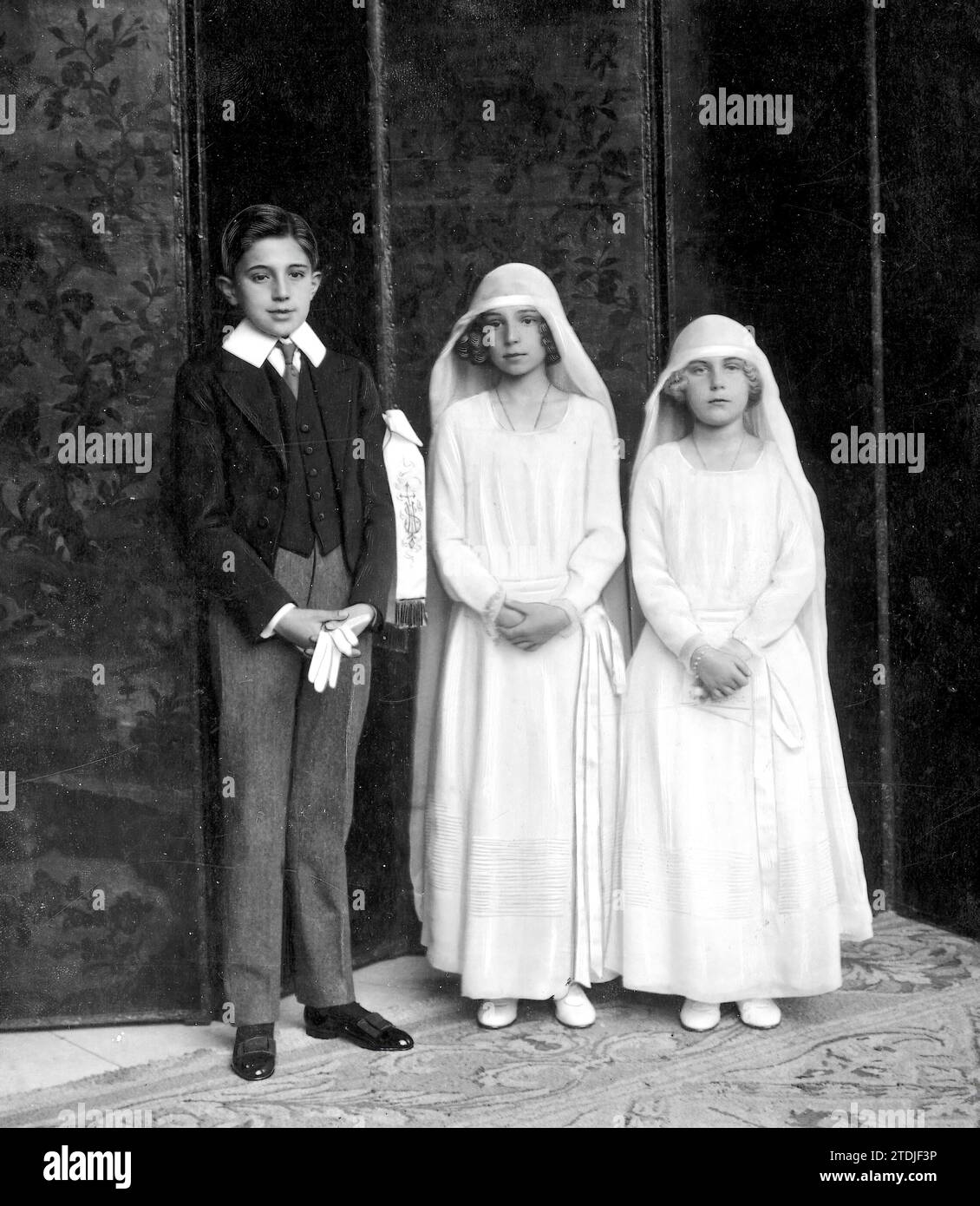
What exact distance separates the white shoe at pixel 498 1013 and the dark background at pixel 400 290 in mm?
524

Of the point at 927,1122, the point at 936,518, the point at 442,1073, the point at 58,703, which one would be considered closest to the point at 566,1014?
the point at 442,1073

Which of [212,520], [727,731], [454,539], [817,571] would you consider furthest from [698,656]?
[212,520]

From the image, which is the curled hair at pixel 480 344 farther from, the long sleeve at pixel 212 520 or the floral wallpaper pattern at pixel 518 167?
the long sleeve at pixel 212 520

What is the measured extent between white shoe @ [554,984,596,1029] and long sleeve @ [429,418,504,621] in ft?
3.22

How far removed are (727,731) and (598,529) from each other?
2.01 feet

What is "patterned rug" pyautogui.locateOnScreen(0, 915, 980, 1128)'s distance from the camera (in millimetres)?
3189

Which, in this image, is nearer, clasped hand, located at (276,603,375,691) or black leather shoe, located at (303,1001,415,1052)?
clasped hand, located at (276,603,375,691)

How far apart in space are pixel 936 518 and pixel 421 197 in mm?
1736

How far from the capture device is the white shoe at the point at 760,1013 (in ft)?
12.1

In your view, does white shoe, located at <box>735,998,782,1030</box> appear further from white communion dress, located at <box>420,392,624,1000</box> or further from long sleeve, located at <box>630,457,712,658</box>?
long sleeve, located at <box>630,457,712,658</box>

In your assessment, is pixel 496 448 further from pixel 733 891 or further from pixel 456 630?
pixel 733 891

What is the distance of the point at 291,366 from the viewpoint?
3562mm

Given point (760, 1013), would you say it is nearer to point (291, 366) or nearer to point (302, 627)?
point (302, 627)

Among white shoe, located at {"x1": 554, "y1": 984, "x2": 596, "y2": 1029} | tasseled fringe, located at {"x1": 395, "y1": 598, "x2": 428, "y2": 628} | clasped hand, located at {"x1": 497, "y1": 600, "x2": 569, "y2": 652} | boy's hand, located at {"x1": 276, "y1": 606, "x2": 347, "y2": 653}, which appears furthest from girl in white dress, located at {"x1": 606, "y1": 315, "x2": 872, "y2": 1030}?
boy's hand, located at {"x1": 276, "y1": 606, "x2": 347, "y2": 653}
